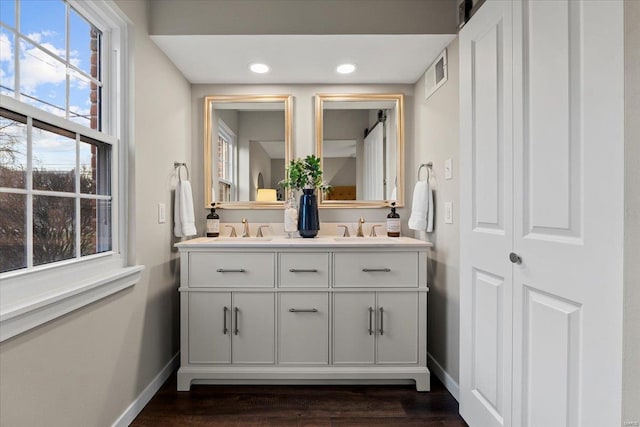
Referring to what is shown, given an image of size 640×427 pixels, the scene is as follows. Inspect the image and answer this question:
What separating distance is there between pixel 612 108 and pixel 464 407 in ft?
5.08

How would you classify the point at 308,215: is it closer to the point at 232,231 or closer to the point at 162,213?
the point at 232,231

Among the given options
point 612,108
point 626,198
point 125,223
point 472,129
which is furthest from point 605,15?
point 125,223

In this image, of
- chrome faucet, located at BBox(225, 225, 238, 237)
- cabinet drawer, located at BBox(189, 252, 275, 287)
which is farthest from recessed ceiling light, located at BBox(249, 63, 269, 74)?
cabinet drawer, located at BBox(189, 252, 275, 287)

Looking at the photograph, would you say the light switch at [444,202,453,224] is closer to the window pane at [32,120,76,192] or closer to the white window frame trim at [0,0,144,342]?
the white window frame trim at [0,0,144,342]

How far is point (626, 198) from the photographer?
0.87 metres

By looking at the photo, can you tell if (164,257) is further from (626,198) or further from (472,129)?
(626,198)

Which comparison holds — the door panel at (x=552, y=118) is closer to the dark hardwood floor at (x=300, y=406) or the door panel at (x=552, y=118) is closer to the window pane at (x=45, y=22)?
the dark hardwood floor at (x=300, y=406)

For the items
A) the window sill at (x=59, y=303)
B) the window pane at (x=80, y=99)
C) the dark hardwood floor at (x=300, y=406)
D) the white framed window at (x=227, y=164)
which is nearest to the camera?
the window sill at (x=59, y=303)

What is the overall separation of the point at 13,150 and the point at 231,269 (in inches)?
47.6

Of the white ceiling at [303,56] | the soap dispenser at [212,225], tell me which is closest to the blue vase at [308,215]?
the soap dispenser at [212,225]

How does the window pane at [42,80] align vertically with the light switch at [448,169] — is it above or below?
above

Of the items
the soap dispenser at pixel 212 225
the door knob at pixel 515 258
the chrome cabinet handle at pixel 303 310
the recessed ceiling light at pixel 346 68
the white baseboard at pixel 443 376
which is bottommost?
the white baseboard at pixel 443 376

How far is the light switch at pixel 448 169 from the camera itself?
2.01 meters

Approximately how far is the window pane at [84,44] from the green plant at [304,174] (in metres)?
1.28
